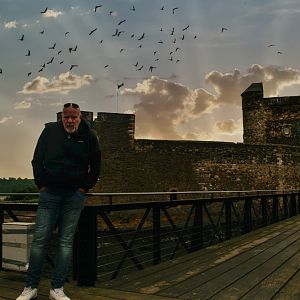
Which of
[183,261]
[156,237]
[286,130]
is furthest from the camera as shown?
[286,130]

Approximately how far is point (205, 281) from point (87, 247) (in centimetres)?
108

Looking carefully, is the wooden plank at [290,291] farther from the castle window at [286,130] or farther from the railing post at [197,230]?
the castle window at [286,130]

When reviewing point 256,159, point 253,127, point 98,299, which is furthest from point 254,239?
point 253,127

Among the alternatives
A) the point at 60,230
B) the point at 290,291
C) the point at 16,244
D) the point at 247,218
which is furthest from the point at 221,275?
the point at 247,218

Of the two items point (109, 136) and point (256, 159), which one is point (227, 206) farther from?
point (256, 159)

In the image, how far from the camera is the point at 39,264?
287cm

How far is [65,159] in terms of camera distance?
2.87 m

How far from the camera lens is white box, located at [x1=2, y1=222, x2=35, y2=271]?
11.6ft

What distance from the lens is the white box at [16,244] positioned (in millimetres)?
3522

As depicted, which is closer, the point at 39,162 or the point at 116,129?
the point at 39,162

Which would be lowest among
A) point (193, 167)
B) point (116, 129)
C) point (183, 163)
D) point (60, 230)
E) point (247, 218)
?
point (247, 218)

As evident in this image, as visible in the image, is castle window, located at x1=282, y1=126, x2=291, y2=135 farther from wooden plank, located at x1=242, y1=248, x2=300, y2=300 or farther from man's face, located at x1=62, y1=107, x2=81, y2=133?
man's face, located at x1=62, y1=107, x2=81, y2=133

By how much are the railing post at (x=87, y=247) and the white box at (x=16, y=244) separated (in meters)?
0.51

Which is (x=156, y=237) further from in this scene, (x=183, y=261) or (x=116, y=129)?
(x=116, y=129)
